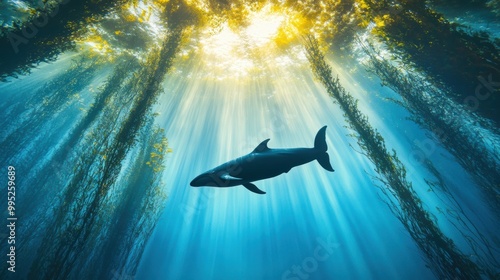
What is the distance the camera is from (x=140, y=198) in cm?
1295

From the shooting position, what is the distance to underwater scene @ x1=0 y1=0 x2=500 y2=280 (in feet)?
20.0

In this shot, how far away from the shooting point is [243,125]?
32281 millimetres

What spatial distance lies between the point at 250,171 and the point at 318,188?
52004 millimetres

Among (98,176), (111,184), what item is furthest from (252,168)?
(98,176)

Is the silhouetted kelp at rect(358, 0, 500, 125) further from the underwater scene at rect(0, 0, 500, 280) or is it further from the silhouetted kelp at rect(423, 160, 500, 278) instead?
the silhouetted kelp at rect(423, 160, 500, 278)

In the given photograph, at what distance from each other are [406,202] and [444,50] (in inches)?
187

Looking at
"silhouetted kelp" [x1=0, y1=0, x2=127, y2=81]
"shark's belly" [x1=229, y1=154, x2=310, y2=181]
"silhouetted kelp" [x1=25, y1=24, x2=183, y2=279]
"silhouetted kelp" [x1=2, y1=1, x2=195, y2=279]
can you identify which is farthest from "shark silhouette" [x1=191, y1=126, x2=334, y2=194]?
"silhouetted kelp" [x1=0, y1=0, x2=127, y2=81]

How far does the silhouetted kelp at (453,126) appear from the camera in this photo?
6422mm

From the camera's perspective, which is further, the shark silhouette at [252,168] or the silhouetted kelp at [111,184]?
the silhouetted kelp at [111,184]

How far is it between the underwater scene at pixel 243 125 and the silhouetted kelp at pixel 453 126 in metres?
0.05

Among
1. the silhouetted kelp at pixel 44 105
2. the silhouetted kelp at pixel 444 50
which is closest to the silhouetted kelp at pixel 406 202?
the silhouetted kelp at pixel 444 50

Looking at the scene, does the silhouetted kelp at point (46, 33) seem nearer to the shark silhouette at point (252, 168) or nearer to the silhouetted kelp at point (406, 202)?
the shark silhouette at point (252, 168)

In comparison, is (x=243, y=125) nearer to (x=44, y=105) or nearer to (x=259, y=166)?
(x=44, y=105)

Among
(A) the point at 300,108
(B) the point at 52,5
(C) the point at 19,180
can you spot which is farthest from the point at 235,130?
(B) the point at 52,5
